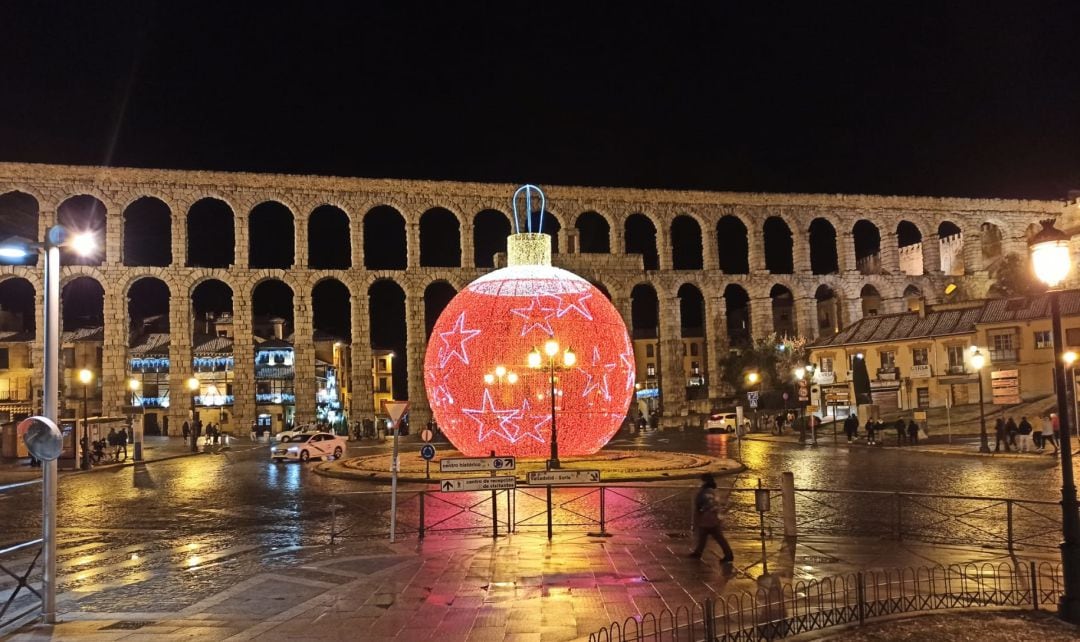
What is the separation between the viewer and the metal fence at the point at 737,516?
40.0 feet

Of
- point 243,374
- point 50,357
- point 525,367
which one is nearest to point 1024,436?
point 525,367

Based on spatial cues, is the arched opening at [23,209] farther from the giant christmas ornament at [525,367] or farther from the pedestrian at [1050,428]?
the pedestrian at [1050,428]

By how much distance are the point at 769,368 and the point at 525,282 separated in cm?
3846

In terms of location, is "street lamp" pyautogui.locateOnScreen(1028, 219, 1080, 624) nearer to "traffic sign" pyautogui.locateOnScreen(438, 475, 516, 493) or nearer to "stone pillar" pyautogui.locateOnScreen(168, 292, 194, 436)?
"traffic sign" pyautogui.locateOnScreen(438, 475, 516, 493)

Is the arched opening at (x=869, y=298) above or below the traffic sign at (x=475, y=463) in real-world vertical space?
above

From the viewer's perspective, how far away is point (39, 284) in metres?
48.1

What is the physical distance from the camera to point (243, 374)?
50219 mm

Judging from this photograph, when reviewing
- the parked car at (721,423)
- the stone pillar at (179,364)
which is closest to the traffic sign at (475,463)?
the parked car at (721,423)

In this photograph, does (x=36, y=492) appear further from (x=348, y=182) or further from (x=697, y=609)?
(x=348, y=182)

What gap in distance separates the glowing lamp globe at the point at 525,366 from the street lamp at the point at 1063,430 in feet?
43.0

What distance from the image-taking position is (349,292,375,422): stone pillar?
51.2 metres

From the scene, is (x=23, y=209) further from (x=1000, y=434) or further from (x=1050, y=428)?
(x=1050, y=428)

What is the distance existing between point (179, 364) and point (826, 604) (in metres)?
48.2

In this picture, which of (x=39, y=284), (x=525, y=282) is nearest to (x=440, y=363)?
(x=525, y=282)
